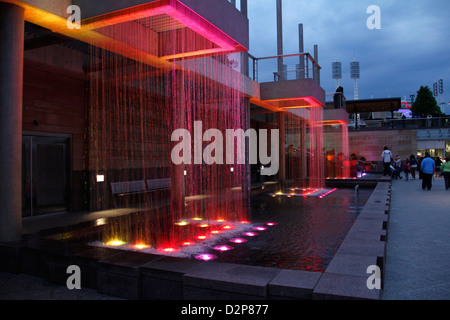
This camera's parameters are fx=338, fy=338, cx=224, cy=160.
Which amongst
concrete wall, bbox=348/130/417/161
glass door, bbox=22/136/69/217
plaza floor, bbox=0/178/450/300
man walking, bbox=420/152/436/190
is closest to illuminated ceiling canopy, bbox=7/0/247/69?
glass door, bbox=22/136/69/217

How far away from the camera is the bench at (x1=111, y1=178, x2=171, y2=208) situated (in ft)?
33.3

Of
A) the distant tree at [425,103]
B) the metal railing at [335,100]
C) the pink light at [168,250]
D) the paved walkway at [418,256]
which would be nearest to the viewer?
the paved walkway at [418,256]

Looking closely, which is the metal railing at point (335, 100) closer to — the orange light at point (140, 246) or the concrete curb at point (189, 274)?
the concrete curb at point (189, 274)

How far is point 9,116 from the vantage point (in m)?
5.39

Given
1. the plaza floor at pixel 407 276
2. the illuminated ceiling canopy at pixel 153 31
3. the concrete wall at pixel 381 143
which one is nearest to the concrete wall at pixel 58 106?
the illuminated ceiling canopy at pixel 153 31

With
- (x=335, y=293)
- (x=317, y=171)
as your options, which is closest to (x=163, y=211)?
(x=335, y=293)

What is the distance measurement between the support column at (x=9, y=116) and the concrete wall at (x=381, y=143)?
104ft

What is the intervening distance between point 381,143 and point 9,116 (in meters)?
32.5

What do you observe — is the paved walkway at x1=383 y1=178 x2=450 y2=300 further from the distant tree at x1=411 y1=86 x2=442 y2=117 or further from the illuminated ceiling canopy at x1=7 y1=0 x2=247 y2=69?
the distant tree at x1=411 y1=86 x2=442 y2=117

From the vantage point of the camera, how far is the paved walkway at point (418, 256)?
3840 mm

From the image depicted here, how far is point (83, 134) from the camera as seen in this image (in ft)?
31.5

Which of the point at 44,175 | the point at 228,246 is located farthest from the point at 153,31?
the point at 228,246

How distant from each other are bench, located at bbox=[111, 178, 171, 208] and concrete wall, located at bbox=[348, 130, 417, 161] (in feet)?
84.6
